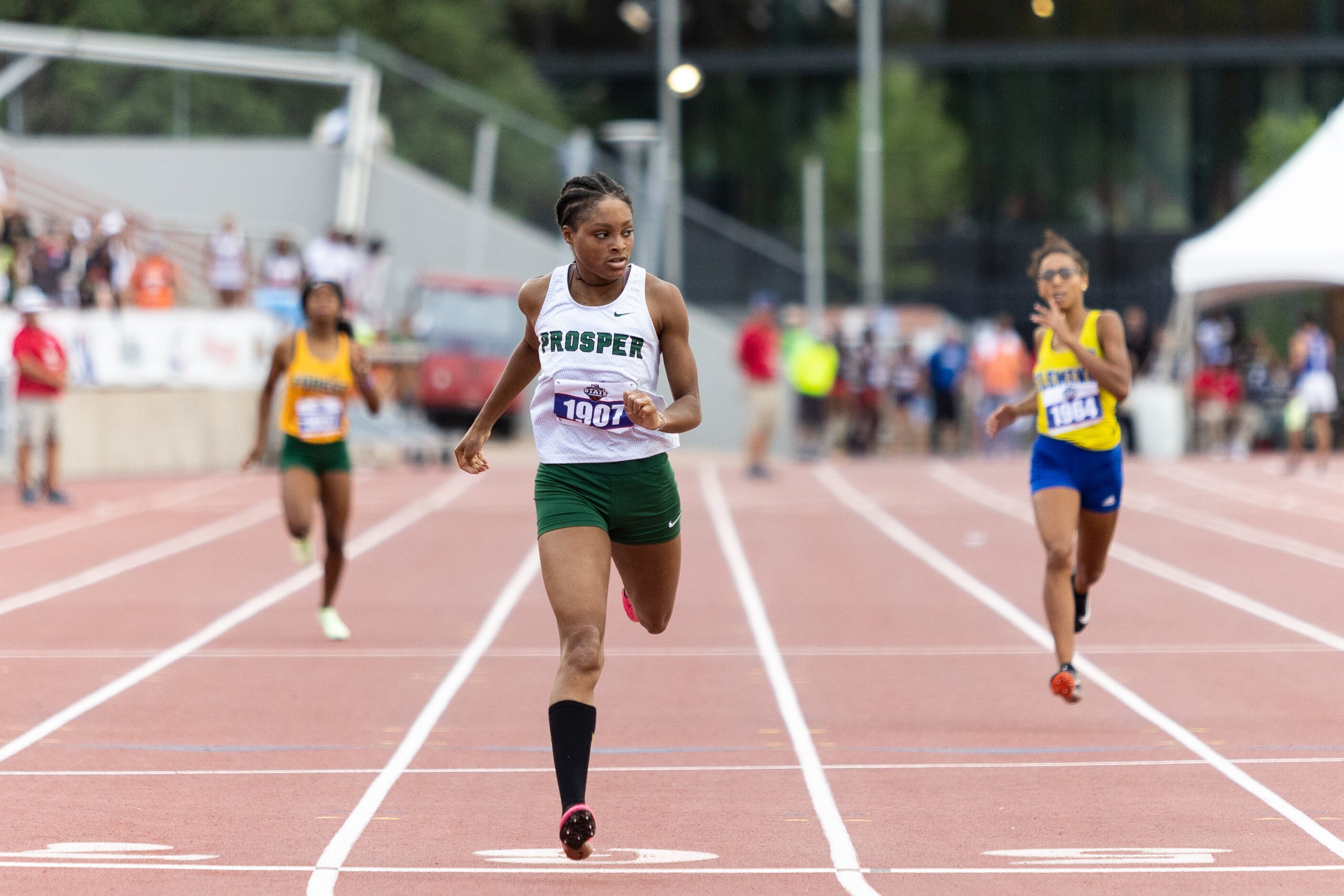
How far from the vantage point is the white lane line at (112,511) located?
17.6m

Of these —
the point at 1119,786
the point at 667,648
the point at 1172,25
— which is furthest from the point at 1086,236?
the point at 1119,786

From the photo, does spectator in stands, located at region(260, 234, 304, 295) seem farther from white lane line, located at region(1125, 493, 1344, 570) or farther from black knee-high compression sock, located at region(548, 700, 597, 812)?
black knee-high compression sock, located at region(548, 700, 597, 812)

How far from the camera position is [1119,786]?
7.36 m

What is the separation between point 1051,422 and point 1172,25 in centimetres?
4302

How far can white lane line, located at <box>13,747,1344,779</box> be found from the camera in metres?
7.69

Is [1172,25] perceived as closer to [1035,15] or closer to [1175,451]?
[1035,15]

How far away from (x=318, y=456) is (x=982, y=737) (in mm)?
4276

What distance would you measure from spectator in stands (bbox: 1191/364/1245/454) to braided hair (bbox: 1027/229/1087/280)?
2156 cm

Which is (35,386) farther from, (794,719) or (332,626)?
(794,719)

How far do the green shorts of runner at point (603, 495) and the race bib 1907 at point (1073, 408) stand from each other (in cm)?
320

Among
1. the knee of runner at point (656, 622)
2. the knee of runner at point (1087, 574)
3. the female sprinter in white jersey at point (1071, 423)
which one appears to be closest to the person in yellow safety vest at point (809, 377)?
the knee of runner at point (1087, 574)

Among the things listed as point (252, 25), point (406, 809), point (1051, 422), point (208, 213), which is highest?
point (252, 25)

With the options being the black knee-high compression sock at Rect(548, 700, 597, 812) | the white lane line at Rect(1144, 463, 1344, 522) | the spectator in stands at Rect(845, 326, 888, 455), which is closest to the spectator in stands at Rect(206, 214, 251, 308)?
the spectator in stands at Rect(845, 326, 888, 455)

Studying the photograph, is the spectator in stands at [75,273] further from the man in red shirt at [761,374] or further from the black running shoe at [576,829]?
the black running shoe at [576,829]
